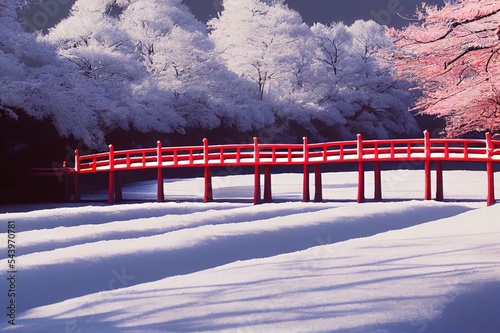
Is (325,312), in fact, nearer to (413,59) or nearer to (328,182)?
(413,59)

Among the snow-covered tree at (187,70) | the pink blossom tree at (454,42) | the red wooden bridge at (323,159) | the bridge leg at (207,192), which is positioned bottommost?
the bridge leg at (207,192)

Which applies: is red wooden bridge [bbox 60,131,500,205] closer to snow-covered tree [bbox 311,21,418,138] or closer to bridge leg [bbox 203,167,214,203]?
bridge leg [bbox 203,167,214,203]

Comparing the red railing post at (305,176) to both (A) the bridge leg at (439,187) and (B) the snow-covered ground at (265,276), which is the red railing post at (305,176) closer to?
(A) the bridge leg at (439,187)

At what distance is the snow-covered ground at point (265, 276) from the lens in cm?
490

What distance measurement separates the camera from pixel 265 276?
6086mm


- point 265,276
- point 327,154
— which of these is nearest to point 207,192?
point 327,154

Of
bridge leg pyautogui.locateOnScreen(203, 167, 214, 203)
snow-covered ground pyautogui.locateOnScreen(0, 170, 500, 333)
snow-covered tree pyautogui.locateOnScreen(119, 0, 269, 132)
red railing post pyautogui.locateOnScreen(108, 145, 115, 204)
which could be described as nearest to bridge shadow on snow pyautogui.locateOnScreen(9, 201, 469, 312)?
snow-covered ground pyautogui.locateOnScreen(0, 170, 500, 333)

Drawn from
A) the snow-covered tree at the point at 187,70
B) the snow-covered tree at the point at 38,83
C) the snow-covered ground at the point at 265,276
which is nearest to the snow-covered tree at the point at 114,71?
the snow-covered tree at the point at 187,70

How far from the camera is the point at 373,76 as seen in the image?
139ft

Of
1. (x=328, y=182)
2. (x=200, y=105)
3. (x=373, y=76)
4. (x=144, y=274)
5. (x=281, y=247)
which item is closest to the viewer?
(x=144, y=274)

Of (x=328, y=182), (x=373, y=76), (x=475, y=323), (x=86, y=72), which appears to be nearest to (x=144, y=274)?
(x=475, y=323)

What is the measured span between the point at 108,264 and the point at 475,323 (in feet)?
13.3

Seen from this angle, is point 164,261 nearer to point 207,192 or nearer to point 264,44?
point 207,192

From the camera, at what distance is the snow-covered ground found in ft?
16.1
